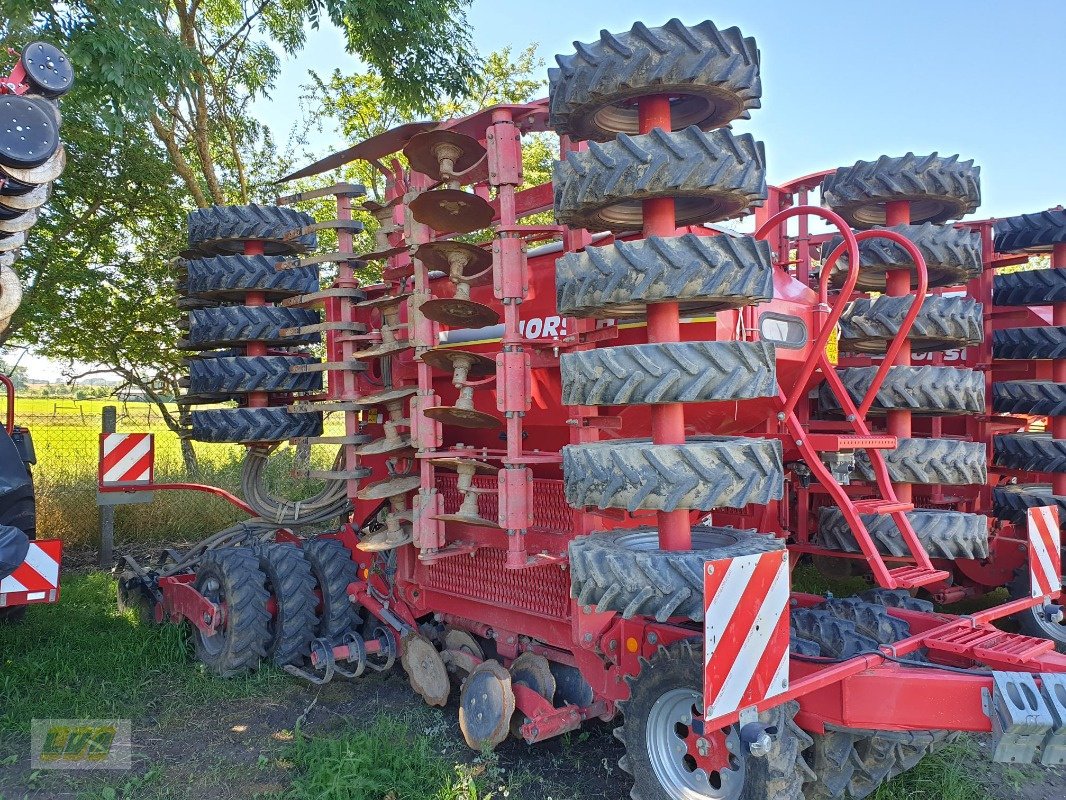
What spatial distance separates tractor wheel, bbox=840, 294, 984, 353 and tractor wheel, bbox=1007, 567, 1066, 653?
133 centimetres

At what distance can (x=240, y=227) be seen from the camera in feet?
18.0

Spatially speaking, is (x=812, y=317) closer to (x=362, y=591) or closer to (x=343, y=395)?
(x=343, y=395)

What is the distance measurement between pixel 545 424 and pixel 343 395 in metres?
1.47

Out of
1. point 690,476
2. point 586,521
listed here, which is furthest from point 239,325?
point 690,476

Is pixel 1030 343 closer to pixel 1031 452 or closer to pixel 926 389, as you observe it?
pixel 1031 452

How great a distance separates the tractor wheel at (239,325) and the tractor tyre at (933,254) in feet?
11.8

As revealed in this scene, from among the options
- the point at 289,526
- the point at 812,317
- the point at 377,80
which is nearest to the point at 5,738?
the point at 289,526

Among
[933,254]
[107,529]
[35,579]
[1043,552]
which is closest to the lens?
[1043,552]

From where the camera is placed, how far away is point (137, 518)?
28.2 feet

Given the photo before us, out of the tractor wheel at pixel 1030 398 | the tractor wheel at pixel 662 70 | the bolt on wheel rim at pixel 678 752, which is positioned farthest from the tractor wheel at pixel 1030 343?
the bolt on wheel rim at pixel 678 752

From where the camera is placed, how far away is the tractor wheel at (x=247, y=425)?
530 cm

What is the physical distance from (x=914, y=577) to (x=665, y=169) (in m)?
2.14

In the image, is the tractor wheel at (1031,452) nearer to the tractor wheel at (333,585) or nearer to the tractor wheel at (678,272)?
the tractor wheel at (678,272)

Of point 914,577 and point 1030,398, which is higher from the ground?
point 1030,398
